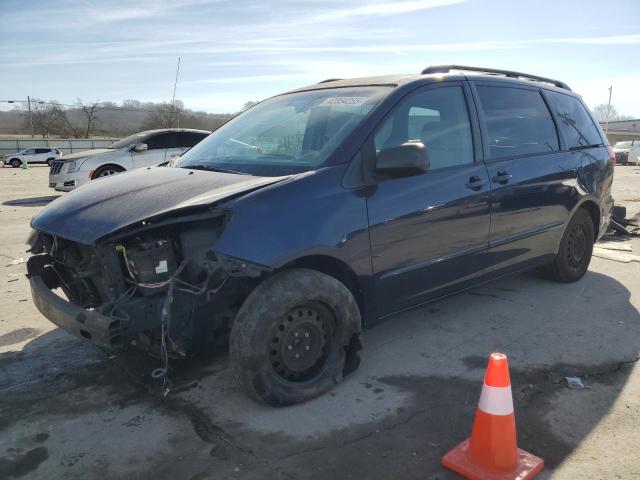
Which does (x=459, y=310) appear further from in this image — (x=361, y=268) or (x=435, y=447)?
(x=435, y=447)

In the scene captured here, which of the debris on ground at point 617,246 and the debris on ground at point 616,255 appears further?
the debris on ground at point 617,246

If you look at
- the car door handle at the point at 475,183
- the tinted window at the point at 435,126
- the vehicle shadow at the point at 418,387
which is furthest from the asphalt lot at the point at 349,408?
the tinted window at the point at 435,126

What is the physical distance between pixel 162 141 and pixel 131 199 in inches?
375

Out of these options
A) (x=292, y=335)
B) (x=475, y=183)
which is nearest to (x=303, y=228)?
(x=292, y=335)

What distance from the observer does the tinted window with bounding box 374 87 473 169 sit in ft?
11.8

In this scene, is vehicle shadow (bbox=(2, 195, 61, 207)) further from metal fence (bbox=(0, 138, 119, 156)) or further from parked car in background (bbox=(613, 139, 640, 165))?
metal fence (bbox=(0, 138, 119, 156))

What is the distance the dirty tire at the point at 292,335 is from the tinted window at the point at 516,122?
1.88 m

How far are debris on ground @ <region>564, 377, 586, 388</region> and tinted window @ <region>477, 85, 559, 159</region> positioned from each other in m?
1.70

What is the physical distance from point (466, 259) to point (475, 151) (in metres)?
0.81

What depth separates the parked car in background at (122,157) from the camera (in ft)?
38.4

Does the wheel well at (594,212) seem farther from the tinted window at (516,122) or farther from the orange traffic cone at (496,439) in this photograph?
the orange traffic cone at (496,439)

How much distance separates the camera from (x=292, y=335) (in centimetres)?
312

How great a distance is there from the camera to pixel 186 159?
4.19 metres

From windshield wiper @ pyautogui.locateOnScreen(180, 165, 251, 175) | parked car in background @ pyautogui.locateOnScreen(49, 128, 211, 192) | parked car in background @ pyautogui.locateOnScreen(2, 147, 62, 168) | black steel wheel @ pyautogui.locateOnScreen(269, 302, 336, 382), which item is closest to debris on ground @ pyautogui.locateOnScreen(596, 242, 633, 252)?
black steel wheel @ pyautogui.locateOnScreen(269, 302, 336, 382)
